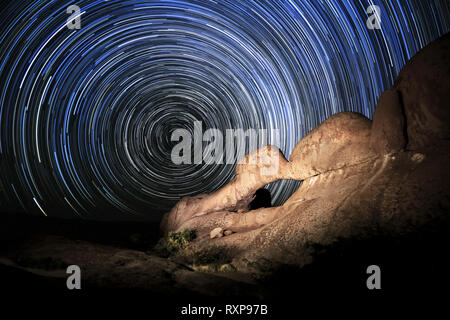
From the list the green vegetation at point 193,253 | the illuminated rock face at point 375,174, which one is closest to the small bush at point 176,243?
the green vegetation at point 193,253

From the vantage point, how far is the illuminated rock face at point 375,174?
755 centimetres

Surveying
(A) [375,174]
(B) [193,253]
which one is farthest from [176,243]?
(A) [375,174]

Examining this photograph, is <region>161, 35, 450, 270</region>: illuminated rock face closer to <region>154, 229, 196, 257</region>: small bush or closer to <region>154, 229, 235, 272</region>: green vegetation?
<region>154, 229, 235, 272</region>: green vegetation

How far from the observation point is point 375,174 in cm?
919

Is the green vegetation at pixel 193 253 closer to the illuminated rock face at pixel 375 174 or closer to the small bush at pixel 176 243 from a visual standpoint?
the small bush at pixel 176 243

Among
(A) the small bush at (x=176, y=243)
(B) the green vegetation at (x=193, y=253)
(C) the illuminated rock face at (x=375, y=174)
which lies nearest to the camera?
(C) the illuminated rock face at (x=375, y=174)

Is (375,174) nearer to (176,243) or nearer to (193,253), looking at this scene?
(193,253)

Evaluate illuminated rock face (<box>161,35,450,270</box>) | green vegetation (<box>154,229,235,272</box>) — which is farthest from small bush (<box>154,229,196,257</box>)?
illuminated rock face (<box>161,35,450,270</box>)

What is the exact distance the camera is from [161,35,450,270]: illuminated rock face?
7551mm

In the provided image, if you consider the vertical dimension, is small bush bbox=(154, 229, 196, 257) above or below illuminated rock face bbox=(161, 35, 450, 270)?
below
